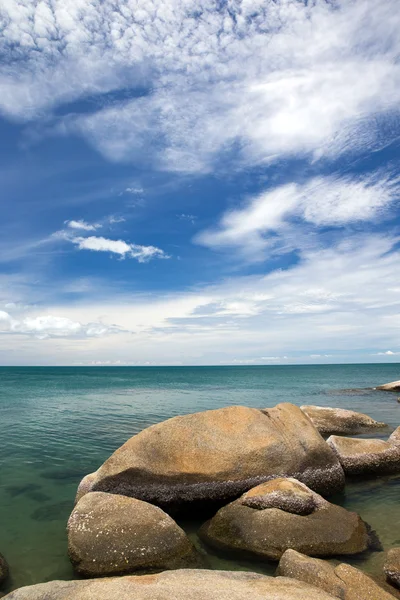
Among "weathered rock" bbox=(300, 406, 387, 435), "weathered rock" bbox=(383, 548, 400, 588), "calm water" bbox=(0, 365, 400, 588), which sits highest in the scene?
"weathered rock" bbox=(300, 406, 387, 435)

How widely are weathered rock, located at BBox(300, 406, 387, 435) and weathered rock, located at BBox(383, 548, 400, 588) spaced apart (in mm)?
13298

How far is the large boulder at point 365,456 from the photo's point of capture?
13742 millimetres

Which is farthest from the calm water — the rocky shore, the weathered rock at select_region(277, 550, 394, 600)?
the weathered rock at select_region(277, 550, 394, 600)

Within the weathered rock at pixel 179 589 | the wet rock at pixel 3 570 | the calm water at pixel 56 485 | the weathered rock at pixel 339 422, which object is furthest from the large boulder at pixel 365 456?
the wet rock at pixel 3 570

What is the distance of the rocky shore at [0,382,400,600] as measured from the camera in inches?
232

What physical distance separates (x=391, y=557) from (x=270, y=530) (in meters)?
2.45

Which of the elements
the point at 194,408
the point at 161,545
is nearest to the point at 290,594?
the point at 161,545

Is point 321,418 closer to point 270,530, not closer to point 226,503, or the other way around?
point 226,503

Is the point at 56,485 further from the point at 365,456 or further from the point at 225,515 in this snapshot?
the point at 365,456

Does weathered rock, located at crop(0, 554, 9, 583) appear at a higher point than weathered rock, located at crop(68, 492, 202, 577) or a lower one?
lower

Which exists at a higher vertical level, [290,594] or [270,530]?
[290,594]

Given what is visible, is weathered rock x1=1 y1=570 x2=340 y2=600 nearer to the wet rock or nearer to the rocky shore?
the rocky shore

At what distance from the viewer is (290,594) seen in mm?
5391

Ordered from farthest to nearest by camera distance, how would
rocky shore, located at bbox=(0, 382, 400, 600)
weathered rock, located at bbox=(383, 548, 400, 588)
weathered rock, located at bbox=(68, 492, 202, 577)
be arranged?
weathered rock, located at bbox=(68, 492, 202, 577), weathered rock, located at bbox=(383, 548, 400, 588), rocky shore, located at bbox=(0, 382, 400, 600)
